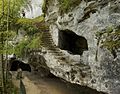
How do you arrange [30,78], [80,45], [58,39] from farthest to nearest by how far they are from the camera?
[30,78]
[80,45]
[58,39]

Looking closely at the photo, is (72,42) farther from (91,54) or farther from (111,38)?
(111,38)

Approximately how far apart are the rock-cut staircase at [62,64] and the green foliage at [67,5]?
221cm

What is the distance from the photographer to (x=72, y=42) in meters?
17.1

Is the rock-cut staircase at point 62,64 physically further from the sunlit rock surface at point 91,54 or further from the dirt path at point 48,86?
the dirt path at point 48,86

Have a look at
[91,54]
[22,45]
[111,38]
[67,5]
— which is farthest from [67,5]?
[22,45]

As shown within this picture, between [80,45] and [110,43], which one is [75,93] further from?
[110,43]

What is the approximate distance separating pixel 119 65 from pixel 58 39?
18.3ft

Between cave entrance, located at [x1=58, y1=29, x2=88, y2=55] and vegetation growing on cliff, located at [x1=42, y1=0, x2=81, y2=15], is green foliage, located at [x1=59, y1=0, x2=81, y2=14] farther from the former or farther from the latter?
cave entrance, located at [x1=58, y1=29, x2=88, y2=55]

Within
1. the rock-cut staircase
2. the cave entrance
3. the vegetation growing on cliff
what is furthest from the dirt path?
the vegetation growing on cliff

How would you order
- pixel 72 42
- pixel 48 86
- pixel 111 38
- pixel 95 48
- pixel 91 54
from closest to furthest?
1. pixel 111 38
2. pixel 95 48
3. pixel 91 54
4. pixel 72 42
5. pixel 48 86

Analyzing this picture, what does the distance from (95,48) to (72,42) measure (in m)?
5.49

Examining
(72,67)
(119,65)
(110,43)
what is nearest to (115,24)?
(110,43)

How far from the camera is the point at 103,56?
11.2 m

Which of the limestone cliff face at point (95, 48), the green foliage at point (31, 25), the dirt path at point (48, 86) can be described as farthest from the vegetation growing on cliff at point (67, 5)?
the dirt path at point (48, 86)
